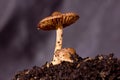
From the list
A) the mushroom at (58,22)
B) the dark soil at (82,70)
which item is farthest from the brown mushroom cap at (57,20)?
the dark soil at (82,70)

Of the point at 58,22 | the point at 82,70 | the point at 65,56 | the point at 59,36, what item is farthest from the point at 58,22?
the point at 82,70

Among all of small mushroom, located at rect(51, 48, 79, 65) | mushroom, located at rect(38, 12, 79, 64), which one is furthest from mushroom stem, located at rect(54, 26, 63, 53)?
small mushroom, located at rect(51, 48, 79, 65)

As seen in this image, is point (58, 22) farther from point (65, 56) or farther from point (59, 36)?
point (65, 56)

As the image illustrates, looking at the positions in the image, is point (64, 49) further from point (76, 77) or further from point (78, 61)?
point (76, 77)

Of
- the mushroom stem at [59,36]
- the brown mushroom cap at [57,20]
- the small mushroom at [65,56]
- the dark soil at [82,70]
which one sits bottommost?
the dark soil at [82,70]

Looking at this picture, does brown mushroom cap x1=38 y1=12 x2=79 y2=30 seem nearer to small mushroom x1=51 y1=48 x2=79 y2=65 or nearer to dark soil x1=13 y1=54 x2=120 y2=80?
small mushroom x1=51 y1=48 x2=79 y2=65

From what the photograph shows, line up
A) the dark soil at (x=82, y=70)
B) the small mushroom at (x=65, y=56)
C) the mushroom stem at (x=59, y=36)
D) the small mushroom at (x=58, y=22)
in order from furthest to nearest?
the mushroom stem at (x=59, y=36) → the small mushroom at (x=58, y=22) → the small mushroom at (x=65, y=56) → the dark soil at (x=82, y=70)

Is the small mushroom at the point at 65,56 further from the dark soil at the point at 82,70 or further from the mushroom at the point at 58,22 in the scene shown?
→ the mushroom at the point at 58,22
